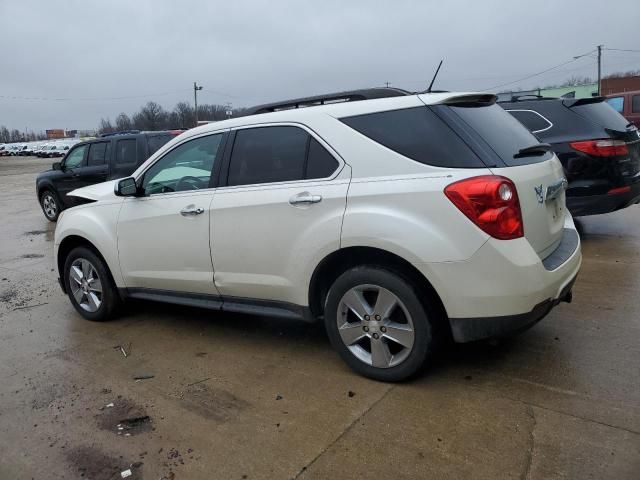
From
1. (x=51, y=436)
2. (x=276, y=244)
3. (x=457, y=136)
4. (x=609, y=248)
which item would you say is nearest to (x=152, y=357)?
(x=51, y=436)

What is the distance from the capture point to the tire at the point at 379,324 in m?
3.23

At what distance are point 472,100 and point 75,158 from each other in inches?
418

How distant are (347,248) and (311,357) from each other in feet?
3.42

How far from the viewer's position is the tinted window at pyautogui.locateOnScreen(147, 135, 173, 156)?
10711 millimetres

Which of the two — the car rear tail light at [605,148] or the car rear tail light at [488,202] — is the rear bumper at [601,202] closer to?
the car rear tail light at [605,148]

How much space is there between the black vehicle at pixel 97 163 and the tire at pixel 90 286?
5.47 metres

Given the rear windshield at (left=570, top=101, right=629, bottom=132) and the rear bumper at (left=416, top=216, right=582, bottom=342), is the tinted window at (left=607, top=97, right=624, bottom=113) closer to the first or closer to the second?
the rear windshield at (left=570, top=101, right=629, bottom=132)

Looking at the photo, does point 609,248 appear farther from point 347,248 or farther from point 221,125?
point 221,125

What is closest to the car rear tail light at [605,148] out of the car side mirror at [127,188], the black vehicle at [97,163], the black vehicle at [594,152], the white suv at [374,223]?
the black vehicle at [594,152]

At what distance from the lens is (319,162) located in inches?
141

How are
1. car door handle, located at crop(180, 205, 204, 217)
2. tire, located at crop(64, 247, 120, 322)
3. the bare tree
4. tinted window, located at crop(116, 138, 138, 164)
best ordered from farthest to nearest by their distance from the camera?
the bare tree
tinted window, located at crop(116, 138, 138, 164)
tire, located at crop(64, 247, 120, 322)
car door handle, located at crop(180, 205, 204, 217)

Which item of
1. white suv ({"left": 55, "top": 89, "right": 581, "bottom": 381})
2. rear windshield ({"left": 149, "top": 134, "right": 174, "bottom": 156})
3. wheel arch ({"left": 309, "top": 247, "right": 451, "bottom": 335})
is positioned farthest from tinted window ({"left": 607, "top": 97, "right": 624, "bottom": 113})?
wheel arch ({"left": 309, "top": 247, "right": 451, "bottom": 335})

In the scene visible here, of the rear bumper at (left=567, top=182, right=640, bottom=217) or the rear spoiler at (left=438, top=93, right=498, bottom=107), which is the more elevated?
the rear spoiler at (left=438, top=93, right=498, bottom=107)

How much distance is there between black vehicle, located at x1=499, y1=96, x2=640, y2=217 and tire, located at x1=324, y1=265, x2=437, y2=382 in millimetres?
4116
